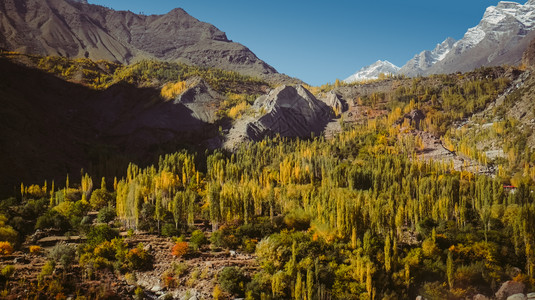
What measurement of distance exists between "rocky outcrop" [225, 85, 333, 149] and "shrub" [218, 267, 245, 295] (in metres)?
85.4

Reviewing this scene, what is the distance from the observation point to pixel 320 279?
157 ft

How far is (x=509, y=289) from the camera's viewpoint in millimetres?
48625

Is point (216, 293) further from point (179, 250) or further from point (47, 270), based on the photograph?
point (47, 270)

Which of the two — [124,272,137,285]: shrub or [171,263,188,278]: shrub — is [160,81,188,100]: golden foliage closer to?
[171,263,188,278]: shrub

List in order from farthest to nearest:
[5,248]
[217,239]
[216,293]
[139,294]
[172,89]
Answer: [172,89]
[217,239]
[5,248]
[216,293]
[139,294]

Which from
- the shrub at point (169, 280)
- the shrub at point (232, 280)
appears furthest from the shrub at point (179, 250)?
the shrub at point (232, 280)

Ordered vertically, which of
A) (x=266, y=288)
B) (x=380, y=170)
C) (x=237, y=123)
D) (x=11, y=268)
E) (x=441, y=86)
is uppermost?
(x=441, y=86)

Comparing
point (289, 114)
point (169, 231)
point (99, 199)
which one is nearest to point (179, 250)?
point (169, 231)

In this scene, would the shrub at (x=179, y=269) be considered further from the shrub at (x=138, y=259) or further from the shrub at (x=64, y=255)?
the shrub at (x=64, y=255)

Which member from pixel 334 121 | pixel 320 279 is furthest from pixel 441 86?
pixel 320 279

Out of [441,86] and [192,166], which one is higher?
[441,86]

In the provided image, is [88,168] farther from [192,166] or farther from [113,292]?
[113,292]

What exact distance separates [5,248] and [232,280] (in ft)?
112

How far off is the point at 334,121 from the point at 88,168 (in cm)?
11127
